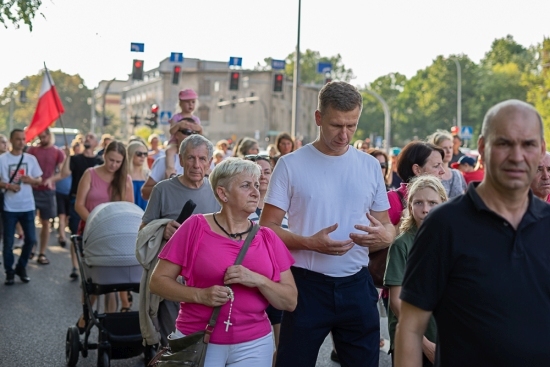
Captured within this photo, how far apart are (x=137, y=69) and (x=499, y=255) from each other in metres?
35.6

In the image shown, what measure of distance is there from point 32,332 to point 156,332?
3.04m

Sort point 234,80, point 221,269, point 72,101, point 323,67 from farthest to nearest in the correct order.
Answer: point 72,101
point 234,80
point 323,67
point 221,269

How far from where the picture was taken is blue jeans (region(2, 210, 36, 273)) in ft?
42.8

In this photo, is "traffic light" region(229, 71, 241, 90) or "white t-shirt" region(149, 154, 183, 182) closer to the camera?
"white t-shirt" region(149, 154, 183, 182)

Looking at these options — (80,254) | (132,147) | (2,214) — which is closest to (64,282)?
(2,214)

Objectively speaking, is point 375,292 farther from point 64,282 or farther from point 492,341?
point 64,282

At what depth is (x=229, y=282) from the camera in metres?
4.82

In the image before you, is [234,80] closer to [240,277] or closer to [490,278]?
[240,277]

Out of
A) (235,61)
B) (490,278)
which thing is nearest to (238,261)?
(490,278)

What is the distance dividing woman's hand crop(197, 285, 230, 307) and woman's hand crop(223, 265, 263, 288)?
0.05 meters

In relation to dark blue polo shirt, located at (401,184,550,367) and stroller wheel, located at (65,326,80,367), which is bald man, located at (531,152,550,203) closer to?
dark blue polo shirt, located at (401,184,550,367)

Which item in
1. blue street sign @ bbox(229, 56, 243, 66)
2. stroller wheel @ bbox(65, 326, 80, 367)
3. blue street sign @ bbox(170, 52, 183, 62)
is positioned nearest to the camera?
stroller wheel @ bbox(65, 326, 80, 367)

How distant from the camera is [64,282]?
13.2 meters

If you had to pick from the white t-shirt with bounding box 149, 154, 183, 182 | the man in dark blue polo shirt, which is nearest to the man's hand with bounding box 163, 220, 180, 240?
the white t-shirt with bounding box 149, 154, 183, 182
